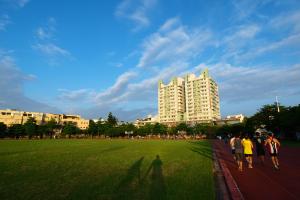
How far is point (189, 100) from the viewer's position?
15525 centimetres

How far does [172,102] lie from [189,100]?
11647mm

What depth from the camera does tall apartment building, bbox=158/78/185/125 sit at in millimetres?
159000

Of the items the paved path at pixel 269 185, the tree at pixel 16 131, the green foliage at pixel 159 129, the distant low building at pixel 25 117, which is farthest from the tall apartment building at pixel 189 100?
the paved path at pixel 269 185

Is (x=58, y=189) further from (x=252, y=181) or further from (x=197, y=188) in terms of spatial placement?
(x=252, y=181)

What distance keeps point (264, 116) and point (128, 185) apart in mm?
56941

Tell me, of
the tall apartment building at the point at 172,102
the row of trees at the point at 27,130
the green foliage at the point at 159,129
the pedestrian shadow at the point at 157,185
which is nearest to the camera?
the pedestrian shadow at the point at 157,185

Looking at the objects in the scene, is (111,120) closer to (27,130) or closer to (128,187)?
(27,130)

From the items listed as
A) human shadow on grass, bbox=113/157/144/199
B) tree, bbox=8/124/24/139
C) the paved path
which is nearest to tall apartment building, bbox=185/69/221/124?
tree, bbox=8/124/24/139

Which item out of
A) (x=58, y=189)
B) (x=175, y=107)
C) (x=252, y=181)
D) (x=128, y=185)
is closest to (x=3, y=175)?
(x=58, y=189)

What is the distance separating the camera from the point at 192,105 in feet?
503

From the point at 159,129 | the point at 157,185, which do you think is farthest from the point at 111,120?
the point at 157,185

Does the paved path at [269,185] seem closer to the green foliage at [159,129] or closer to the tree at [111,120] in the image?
the green foliage at [159,129]

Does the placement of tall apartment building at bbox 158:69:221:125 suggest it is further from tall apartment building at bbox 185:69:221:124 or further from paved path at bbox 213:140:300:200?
paved path at bbox 213:140:300:200

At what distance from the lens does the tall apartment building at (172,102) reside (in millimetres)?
159000
